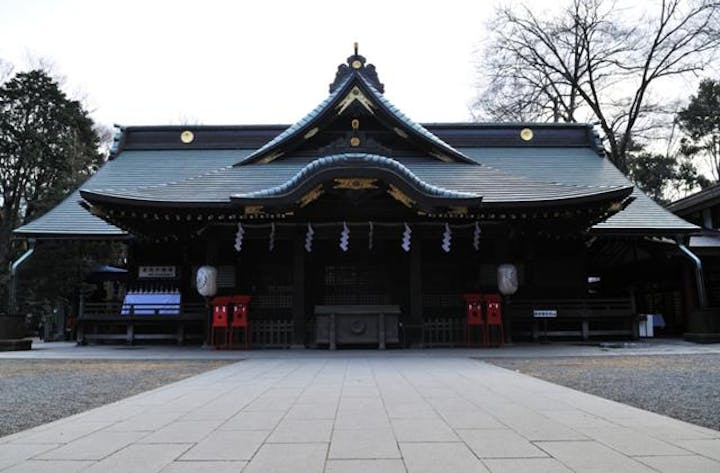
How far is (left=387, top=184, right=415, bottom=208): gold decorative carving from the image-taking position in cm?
1234

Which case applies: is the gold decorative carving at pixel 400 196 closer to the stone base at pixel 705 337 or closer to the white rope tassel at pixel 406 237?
the white rope tassel at pixel 406 237

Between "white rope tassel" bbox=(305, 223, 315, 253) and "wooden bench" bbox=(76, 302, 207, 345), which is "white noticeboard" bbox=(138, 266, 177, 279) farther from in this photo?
"white rope tassel" bbox=(305, 223, 315, 253)

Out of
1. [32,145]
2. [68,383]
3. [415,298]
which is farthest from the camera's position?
[32,145]

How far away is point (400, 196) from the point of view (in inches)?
493

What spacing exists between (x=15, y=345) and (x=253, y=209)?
23.8 ft

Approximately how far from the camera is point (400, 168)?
12.0 metres

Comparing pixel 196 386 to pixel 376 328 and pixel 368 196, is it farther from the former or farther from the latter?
pixel 368 196

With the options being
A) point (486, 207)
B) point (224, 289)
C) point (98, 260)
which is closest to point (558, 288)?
point (486, 207)

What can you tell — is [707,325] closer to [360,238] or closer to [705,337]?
[705,337]

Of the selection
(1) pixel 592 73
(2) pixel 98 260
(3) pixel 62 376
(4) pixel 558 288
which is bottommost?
(3) pixel 62 376

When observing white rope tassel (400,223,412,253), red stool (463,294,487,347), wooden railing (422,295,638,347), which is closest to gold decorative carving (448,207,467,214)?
white rope tassel (400,223,412,253)

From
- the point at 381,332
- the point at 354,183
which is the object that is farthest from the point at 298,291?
the point at 354,183

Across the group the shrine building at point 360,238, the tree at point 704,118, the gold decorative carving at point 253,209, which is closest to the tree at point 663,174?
the tree at point 704,118

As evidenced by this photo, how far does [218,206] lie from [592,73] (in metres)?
23.2
